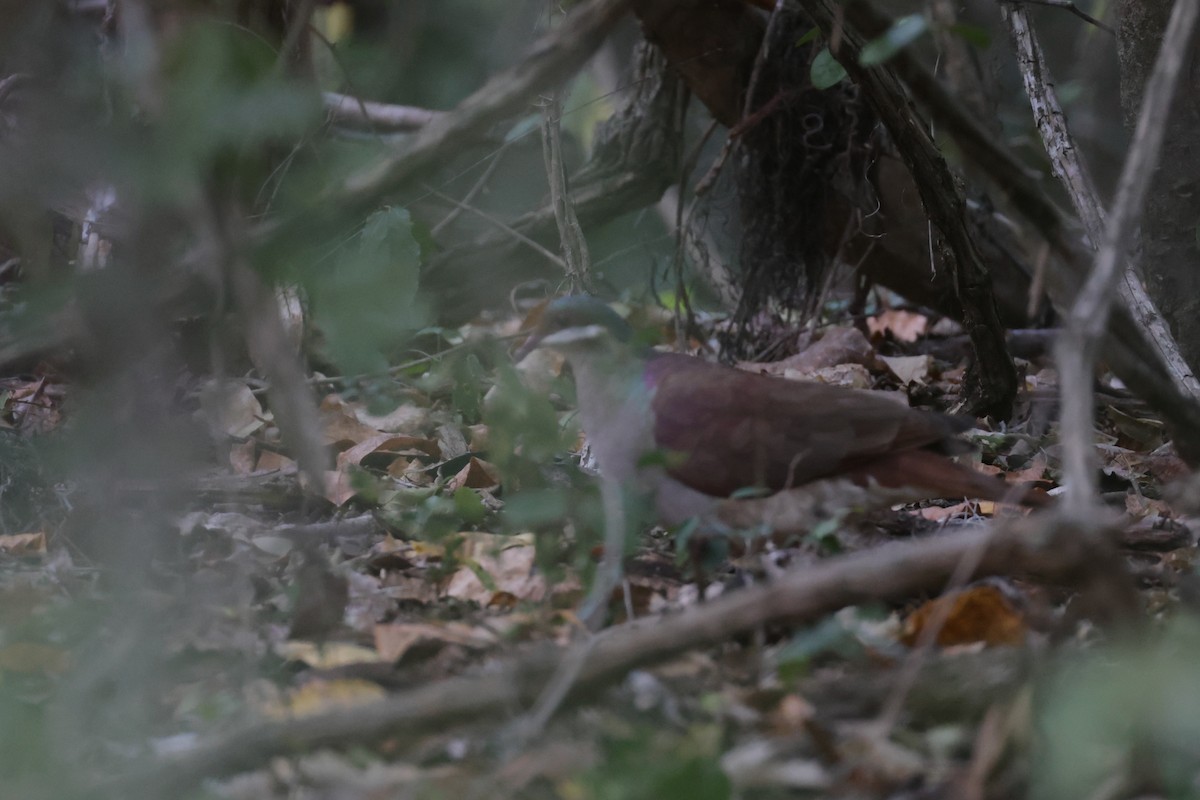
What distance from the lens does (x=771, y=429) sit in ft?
10.5

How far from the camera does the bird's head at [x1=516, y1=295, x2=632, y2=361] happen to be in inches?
144

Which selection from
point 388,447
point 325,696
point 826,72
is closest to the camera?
point 325,696

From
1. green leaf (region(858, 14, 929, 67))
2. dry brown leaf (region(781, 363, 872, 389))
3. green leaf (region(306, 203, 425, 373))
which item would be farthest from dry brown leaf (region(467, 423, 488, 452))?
green leaf (region(858, 14, 929, 67))

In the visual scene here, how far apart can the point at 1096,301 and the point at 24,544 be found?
106 inches

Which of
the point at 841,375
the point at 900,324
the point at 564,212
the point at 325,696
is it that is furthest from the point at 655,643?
the point at 900,324

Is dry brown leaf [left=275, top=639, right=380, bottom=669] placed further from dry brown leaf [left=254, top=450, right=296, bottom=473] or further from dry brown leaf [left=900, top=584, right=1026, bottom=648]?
dry brown leaf [left=254, top=450, right=296, bottom=473]

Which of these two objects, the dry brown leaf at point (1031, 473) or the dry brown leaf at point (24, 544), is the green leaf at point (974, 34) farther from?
the dry brown leaf at point (24, 544)

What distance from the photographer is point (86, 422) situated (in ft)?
6.97

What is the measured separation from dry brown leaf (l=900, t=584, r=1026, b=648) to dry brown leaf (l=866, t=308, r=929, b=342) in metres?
3.89

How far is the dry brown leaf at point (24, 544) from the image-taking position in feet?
10.7

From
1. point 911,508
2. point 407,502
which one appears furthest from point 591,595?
point 911,508

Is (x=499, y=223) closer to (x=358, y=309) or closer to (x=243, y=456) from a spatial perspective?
(x=243, y=456)

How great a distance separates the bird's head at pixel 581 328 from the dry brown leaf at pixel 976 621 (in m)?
1.47

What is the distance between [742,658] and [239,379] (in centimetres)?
272
